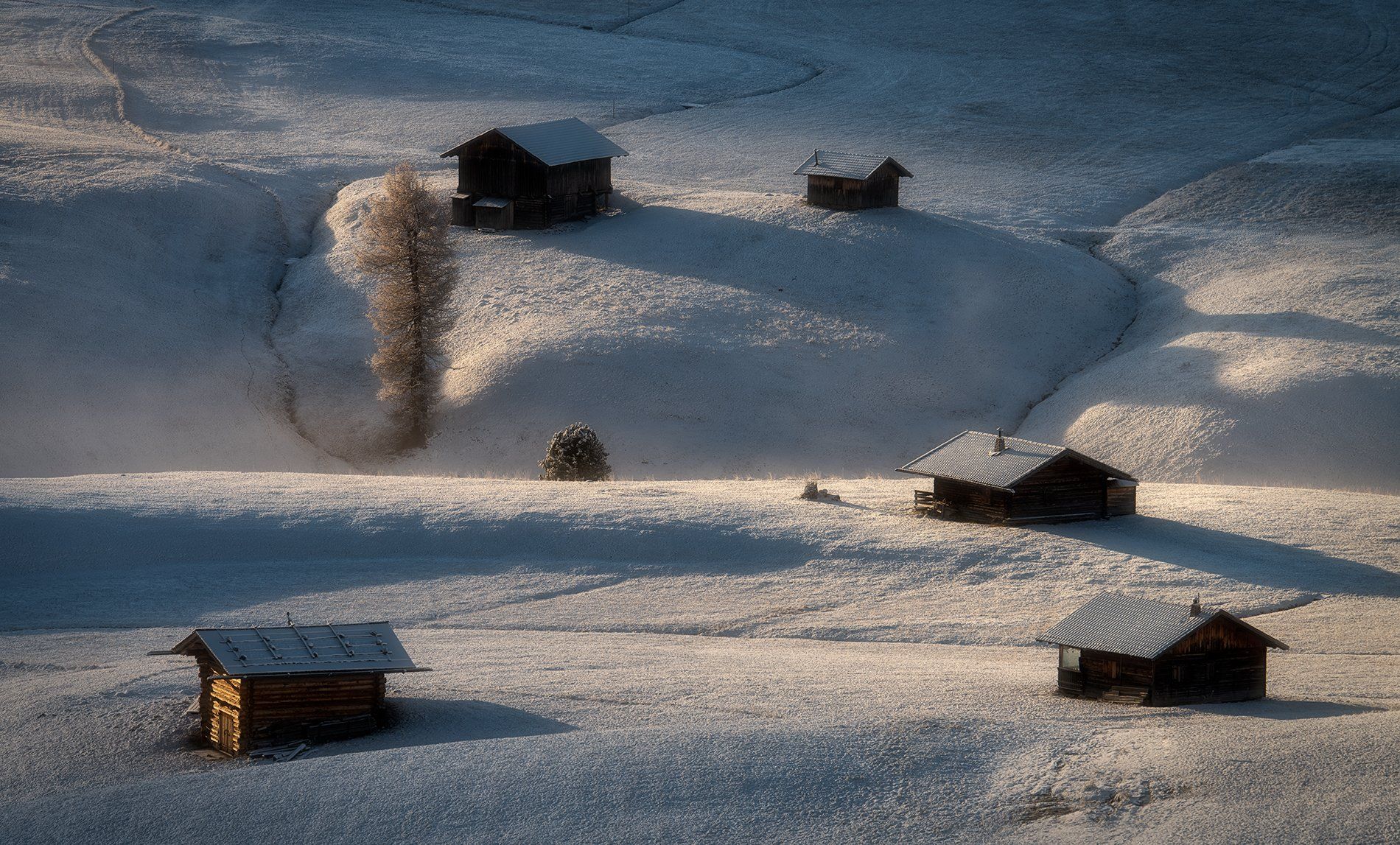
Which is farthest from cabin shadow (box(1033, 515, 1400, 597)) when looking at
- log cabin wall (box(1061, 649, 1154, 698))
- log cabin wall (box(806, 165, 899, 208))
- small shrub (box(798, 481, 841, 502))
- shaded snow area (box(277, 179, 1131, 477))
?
log cabin wall (box(806, 165, 899, 208))

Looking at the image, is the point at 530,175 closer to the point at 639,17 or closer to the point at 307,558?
the point at 307,558

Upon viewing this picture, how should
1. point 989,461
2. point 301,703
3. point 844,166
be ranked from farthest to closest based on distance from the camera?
point 844,166 → point 989,461 → point 301,703

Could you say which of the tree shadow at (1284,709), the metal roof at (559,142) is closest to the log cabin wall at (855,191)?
the metal roof at (559,142)

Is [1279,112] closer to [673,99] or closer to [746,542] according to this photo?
[673,99]

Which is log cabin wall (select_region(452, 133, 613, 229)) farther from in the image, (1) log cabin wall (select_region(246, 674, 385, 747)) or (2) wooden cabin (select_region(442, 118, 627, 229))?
(1) log cabin wall (select_region(246, 674, 385, 747))

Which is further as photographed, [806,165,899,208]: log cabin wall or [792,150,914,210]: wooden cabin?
[806,165,899,208]: log cabin wall

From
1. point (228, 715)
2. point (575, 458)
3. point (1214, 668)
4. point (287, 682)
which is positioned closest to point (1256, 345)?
point (575, 458)
